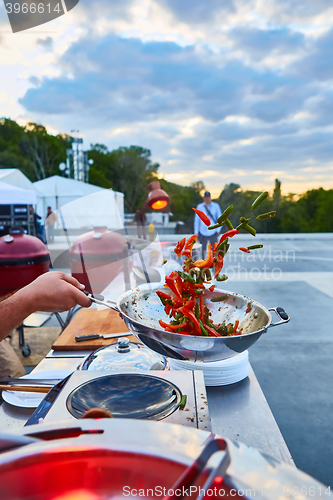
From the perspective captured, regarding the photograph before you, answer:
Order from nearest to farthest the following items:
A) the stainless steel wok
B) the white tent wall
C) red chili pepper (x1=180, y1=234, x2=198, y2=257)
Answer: the stainless steel wok
red chili pepper (x1=180, y1=234, x2=198, y2=257)
the white tent wall

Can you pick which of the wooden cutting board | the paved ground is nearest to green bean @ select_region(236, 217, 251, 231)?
the wooden cutting board

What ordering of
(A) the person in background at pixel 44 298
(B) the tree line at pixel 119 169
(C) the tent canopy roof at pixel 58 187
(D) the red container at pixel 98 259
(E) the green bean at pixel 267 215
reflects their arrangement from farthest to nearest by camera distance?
(B) the tree line at pixel 119 169 → (C) the tent canopy roof at pixel 58 187 → (D) the red container at pixel 98 259 → (A) the person in background at pixel 44 298 → (E) the green bean at pixel 267 215

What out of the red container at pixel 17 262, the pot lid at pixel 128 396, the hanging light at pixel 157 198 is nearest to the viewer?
the pot lid at pixel 128 396

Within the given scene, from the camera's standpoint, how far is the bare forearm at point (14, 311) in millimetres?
974

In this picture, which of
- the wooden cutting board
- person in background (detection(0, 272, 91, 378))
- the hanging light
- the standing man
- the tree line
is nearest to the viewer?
person in background (detection(0, 272, 91, 378))

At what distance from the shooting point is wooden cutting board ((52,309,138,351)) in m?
1.15

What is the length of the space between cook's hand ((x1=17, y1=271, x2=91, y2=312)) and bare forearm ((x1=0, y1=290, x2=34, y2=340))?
1cm

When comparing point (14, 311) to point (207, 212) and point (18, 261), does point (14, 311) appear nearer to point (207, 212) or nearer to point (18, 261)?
point (18, 261)

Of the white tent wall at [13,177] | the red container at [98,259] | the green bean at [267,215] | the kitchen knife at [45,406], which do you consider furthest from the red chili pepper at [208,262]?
the white tent wall at [13,177]

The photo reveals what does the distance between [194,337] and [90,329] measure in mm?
860

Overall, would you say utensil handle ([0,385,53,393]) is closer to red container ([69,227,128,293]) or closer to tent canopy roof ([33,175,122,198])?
red container ([69,227,128,293])

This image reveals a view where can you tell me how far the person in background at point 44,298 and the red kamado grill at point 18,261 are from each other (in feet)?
4.87

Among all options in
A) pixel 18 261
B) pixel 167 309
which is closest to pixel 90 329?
pixel 167 309

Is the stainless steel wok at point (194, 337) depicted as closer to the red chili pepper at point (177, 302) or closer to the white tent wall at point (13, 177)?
the red chili pepper at point (177, 302)
